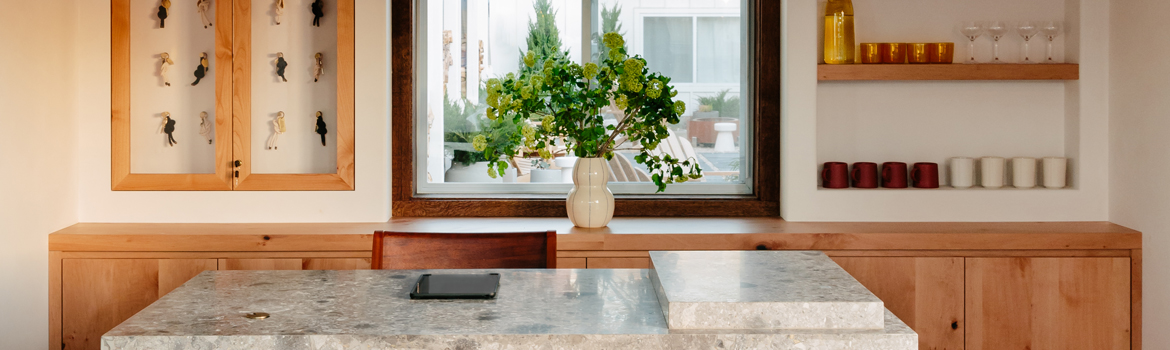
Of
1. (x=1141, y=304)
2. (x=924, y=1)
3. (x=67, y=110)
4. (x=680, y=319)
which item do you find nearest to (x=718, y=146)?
(x=924, y=1)

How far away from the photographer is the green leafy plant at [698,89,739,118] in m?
3.04

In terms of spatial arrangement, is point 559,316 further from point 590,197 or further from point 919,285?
point 919,285

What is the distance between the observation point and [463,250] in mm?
1823

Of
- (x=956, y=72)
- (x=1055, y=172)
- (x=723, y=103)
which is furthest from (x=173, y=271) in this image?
(x=1055, y=172)

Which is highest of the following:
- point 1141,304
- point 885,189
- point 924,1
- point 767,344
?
point 924,1

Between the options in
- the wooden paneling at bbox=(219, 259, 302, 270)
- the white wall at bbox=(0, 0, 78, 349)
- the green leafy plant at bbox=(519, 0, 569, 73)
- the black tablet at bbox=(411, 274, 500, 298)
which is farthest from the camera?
the green leafy plant at bbox=(519, 0, 569, 73)

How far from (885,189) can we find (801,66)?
0.54m

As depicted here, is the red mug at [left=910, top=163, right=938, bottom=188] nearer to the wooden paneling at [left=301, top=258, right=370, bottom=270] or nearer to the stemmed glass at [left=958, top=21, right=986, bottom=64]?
the stemmed glass at [left=958, top=21, right=986, bottom=64]

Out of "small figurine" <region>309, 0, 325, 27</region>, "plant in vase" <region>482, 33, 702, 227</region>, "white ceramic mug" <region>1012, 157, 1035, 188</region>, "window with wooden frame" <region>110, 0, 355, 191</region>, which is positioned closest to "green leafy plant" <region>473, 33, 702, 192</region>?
"plant in vase" <region>482, 33, 702, 227</region>

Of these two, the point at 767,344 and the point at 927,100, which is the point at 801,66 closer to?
the point at 927,100

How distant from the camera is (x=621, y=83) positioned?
96.9 inches

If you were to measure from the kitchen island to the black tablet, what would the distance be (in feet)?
0.08

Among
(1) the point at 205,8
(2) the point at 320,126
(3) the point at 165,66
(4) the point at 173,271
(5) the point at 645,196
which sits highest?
(1) the point at 205,8

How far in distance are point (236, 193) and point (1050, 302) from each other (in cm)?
274
